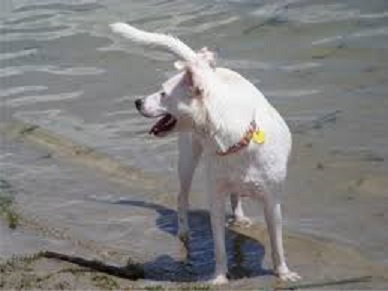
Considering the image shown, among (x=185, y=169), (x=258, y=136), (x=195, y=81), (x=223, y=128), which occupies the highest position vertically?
(x=195, y=81)

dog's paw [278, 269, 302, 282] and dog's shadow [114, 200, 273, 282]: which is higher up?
dog's paw [278, 269, 302, 282]

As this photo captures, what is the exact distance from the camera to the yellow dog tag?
676cm

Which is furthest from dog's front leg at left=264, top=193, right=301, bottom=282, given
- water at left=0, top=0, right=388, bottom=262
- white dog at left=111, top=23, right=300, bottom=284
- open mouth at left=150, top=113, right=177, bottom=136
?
open mouth at left=150, top=113, right=177, bottom=136

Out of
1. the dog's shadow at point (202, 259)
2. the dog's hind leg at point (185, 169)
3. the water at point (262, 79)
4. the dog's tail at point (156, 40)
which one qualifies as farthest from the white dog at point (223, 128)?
the water at point (262, 79)

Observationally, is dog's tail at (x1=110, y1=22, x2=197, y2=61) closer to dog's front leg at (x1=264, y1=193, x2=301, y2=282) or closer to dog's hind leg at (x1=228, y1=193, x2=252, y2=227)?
dog's front leg at (x1=264, y1=193, x2=301, y2=282)

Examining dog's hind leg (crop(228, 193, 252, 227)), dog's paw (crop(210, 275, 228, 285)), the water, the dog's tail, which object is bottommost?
the water

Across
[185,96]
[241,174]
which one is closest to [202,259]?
[241,174]

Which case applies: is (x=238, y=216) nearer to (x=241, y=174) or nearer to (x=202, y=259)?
(x=202, y=259)

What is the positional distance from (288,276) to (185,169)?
1575mm

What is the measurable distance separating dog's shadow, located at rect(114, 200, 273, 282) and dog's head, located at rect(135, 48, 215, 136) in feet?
4.49

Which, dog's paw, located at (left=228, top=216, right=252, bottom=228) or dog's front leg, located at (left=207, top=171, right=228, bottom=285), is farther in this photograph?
dog's paw, located at (left=228, top=216, right=252, bottom=228)

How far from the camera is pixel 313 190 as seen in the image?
927 centimetres

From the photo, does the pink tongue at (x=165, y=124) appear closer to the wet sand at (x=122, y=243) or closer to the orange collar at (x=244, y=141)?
the orange collar at (x=244, y=141)

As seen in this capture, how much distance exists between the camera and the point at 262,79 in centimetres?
1264
